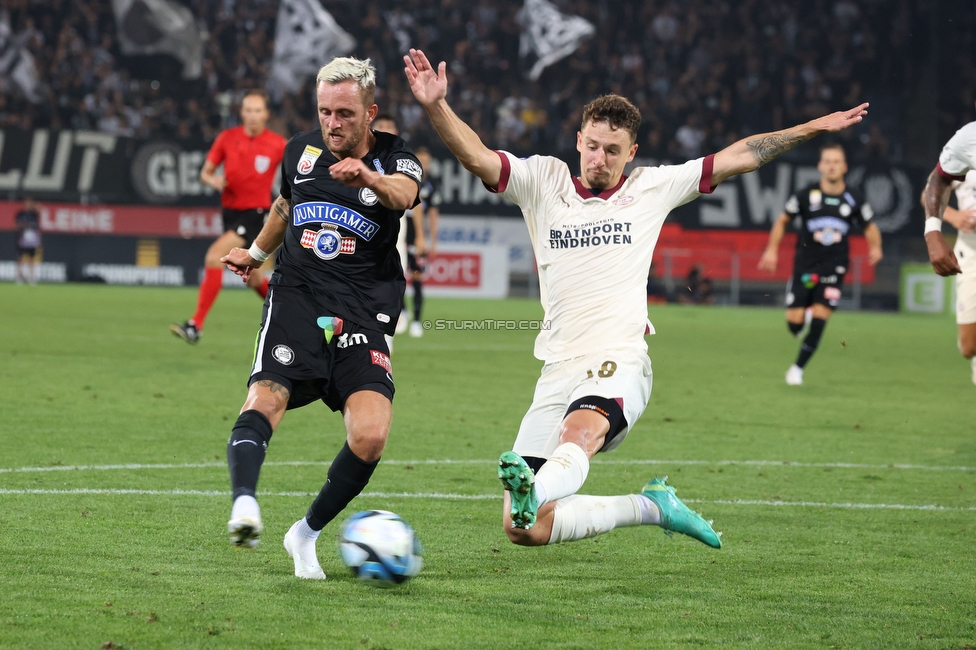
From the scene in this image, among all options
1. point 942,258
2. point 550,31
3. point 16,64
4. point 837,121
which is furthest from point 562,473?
point 16,64

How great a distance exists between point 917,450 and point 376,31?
78.2 feet

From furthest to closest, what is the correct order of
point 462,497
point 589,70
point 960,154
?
point 589,70, point 960,154, point 462,497

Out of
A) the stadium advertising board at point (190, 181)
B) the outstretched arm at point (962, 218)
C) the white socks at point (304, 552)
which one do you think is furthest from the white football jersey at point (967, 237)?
the stadium advertising board at point (190, 181)

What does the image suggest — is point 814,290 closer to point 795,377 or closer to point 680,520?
point 795,377

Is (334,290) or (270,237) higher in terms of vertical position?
(270,237)

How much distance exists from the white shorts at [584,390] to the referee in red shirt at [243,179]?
25.9ft

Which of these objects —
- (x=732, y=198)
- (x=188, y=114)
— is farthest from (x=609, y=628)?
(x=188, y=114)

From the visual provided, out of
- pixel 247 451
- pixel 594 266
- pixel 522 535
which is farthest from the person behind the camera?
pixel 594 266

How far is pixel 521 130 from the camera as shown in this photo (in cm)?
2973

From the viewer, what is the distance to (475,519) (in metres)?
6.02

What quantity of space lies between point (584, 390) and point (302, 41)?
25874 mm

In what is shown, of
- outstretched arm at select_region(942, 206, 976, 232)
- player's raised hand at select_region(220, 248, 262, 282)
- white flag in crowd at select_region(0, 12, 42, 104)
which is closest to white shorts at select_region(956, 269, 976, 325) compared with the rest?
outstretched arm at select_region(942, 206, 976, 232)

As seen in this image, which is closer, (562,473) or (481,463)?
(562,473)

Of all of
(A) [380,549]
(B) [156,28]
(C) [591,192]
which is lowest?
(A) [380,549]
